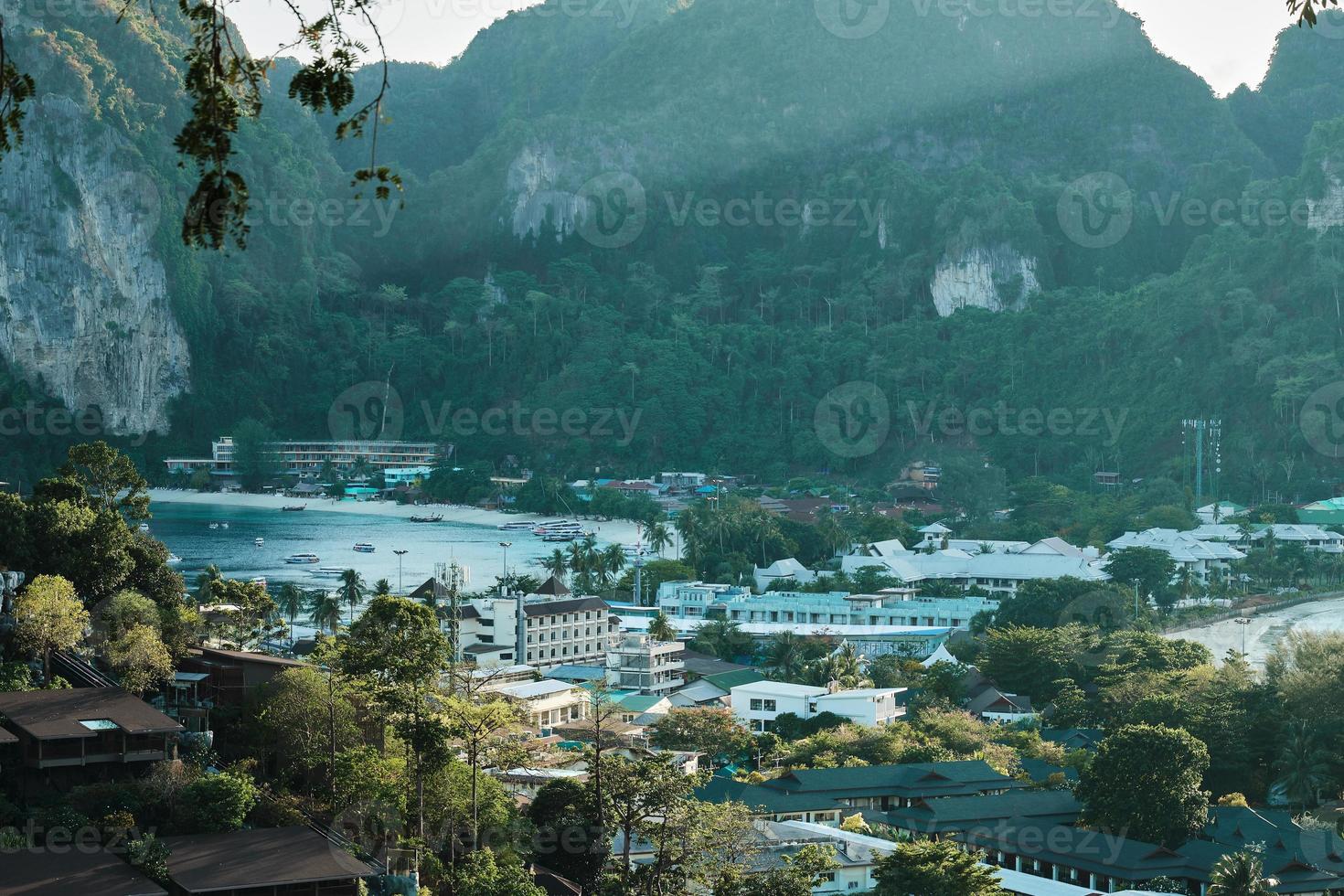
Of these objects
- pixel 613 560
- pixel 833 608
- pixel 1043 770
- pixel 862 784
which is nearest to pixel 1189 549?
pixel 833 608

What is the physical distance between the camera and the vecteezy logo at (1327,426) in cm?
5694

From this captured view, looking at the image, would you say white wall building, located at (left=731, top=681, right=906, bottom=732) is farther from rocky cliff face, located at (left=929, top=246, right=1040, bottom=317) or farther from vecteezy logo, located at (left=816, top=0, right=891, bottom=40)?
vecteezy logo, located at (left=816, top=0, right=891, bottom=40)

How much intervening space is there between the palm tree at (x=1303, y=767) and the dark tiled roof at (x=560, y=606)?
14.3m

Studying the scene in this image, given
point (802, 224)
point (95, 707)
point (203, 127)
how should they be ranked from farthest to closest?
point (802, 224) → point (95, 707) → point (203, 127)

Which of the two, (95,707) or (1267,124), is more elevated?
(1267,124)

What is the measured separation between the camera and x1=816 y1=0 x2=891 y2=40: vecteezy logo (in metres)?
103

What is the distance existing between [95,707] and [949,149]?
87898 mm

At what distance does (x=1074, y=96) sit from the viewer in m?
97.9

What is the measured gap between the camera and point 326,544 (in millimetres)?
52625

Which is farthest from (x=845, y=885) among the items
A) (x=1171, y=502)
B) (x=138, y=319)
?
(x=138, y=319)

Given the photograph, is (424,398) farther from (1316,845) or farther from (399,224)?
(1316,845)

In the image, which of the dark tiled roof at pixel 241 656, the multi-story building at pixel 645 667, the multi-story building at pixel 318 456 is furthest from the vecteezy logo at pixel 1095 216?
the dark tiled roof at pixel 241 656

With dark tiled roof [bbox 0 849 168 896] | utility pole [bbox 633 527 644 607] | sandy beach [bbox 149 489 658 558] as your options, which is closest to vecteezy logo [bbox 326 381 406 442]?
sandy beach [bbox 149 489 658 558]

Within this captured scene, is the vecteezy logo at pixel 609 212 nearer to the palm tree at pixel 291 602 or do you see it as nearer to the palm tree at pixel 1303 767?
the palm tree at pixel 291 602
